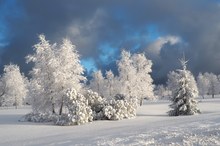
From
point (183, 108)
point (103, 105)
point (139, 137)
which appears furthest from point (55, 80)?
point (139, 137)

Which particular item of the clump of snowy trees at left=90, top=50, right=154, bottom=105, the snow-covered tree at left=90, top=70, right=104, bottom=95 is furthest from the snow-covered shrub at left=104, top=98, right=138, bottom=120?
the snow-covered tree at left=90, top=70, right=104, bottom=95

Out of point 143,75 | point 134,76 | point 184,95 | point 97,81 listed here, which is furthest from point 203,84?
point 184,95

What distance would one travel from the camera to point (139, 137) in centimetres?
1577

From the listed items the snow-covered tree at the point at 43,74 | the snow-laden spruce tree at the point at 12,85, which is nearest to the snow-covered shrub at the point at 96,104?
the snow-covered tree at the point at 43,74

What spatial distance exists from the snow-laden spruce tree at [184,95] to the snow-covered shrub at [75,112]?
11633 millimetres

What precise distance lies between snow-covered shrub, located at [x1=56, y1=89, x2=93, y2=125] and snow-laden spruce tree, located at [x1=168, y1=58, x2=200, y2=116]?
11633 millimetres

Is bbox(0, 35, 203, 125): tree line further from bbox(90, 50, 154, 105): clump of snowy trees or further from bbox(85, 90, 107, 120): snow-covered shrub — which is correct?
bbox(90, 50, 154, 105): clump of snowy trees

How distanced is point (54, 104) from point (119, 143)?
22.3 metres

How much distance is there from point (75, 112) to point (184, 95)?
13.8m

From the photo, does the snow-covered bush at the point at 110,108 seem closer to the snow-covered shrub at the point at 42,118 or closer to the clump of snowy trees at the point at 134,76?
the snow-covered shrub at the point at 42,118

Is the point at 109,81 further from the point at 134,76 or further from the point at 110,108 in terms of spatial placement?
the point at 110,108

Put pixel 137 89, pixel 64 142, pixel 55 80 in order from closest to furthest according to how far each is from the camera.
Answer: pixel 64 142 < pixel 55 80 < pixel 137 89

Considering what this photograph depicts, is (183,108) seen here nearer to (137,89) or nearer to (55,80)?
(55,80)

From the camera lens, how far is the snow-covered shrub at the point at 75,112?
88.5 ft
